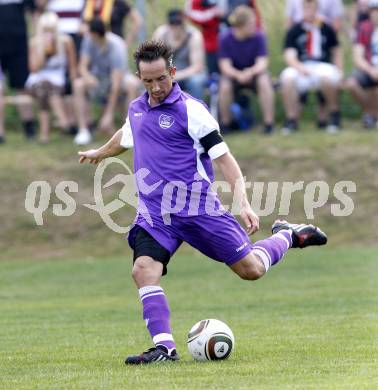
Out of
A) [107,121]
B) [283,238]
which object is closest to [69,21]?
[107,121]

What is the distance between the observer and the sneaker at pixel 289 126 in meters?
18.1

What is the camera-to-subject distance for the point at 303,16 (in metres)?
17.5

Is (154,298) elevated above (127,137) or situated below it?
below

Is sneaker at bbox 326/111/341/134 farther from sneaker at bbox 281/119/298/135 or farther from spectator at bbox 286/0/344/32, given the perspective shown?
spectator at bbox 286/0/344/32

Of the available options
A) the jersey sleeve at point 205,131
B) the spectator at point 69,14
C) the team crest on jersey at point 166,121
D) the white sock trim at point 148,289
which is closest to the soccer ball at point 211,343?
the white sock trim at point 148,289

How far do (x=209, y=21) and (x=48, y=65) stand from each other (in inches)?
106

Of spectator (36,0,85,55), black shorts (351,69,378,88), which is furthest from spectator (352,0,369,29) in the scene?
spectator (36,0,85,55)

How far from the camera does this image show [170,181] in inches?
287

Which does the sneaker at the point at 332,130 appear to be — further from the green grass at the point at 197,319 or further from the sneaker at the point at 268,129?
the green grass at the point at 197,319

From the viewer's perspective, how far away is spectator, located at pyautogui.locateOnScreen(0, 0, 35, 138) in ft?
58.2

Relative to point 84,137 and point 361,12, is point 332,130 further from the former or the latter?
point 84,137

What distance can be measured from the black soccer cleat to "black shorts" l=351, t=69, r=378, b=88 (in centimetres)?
1131

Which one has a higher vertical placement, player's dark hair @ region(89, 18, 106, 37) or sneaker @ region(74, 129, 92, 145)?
player's dark hair @ region(89, 18, 106, 37)

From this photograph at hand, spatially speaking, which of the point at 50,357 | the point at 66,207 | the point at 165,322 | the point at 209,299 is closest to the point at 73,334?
the point at 50,357
